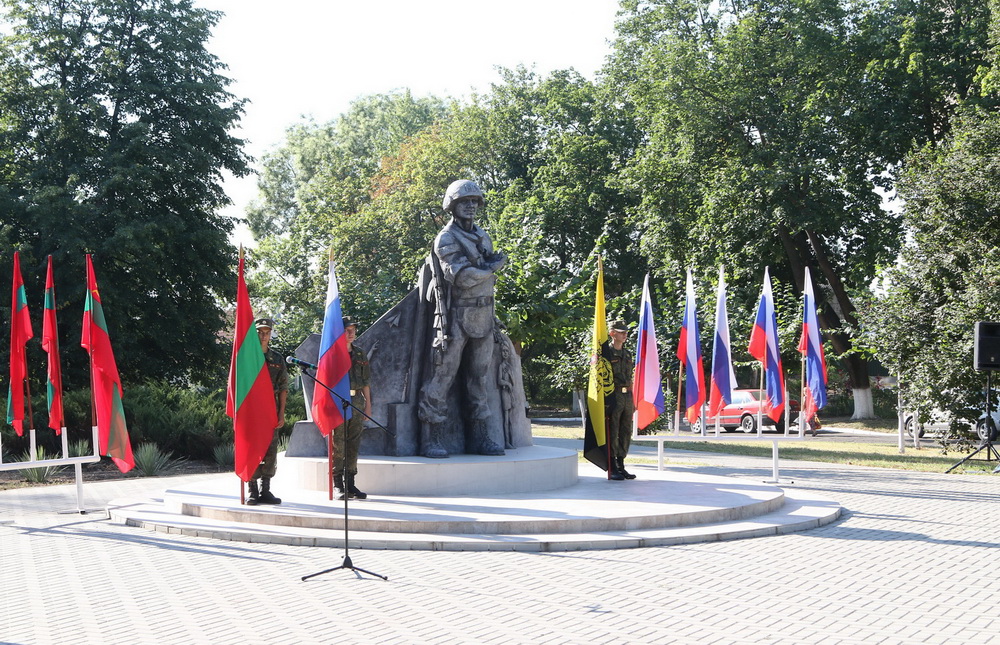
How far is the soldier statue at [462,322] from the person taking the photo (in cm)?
1265

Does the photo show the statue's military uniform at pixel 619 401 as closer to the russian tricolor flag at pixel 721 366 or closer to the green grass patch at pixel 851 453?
the russian tricolor flag at pixel 721 366

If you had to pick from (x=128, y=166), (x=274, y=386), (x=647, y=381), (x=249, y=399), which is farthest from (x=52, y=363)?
(x=128, y=166)

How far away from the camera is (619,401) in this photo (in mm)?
13656

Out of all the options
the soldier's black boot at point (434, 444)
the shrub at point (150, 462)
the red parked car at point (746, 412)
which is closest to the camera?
the soldier's black boot at point (434, 444)

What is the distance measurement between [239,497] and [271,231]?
52.6m

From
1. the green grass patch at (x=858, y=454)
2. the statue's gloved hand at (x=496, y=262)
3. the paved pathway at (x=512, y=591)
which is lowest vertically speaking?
the green grass patch at (x=858, y=454)

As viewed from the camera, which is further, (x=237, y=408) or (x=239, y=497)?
(x=239, y=497)

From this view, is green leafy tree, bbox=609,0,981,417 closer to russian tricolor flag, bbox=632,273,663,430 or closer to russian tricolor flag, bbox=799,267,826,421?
russian tricolor flag, bbox=799,267,826,421

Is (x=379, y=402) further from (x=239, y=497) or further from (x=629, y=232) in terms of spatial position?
(x=629, y=232)

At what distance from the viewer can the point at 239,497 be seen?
39.6ft

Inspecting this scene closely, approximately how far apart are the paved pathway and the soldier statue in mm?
3715

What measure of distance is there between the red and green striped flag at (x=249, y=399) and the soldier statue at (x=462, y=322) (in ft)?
8.96

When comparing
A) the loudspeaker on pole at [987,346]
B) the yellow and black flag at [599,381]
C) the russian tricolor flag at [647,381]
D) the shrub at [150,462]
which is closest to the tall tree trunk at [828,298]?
the loudspeaker on pole at [987,346]

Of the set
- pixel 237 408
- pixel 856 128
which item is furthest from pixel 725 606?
pixel 856 128
